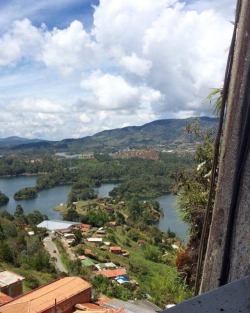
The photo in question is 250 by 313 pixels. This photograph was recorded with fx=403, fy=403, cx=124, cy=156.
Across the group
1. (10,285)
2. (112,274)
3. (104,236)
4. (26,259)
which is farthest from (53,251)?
(10,285)

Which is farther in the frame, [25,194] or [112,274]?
[25,194]

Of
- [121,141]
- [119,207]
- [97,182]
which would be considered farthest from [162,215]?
[121,141]

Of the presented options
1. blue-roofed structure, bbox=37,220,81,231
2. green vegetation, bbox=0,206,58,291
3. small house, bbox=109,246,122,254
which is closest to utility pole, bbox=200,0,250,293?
green vegetation, bbox=0,206,58,291

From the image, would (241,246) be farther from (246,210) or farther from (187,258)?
(187,258)

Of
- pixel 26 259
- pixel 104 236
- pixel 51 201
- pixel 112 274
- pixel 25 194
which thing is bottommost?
pixel 104 236

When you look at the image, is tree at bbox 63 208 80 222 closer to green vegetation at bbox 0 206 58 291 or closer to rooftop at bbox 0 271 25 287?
green vegetation at bbox 0 206 58 291

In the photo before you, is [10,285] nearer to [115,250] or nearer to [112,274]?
[112,274]

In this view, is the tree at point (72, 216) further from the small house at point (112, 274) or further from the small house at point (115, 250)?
the small house at point (112, 274)
